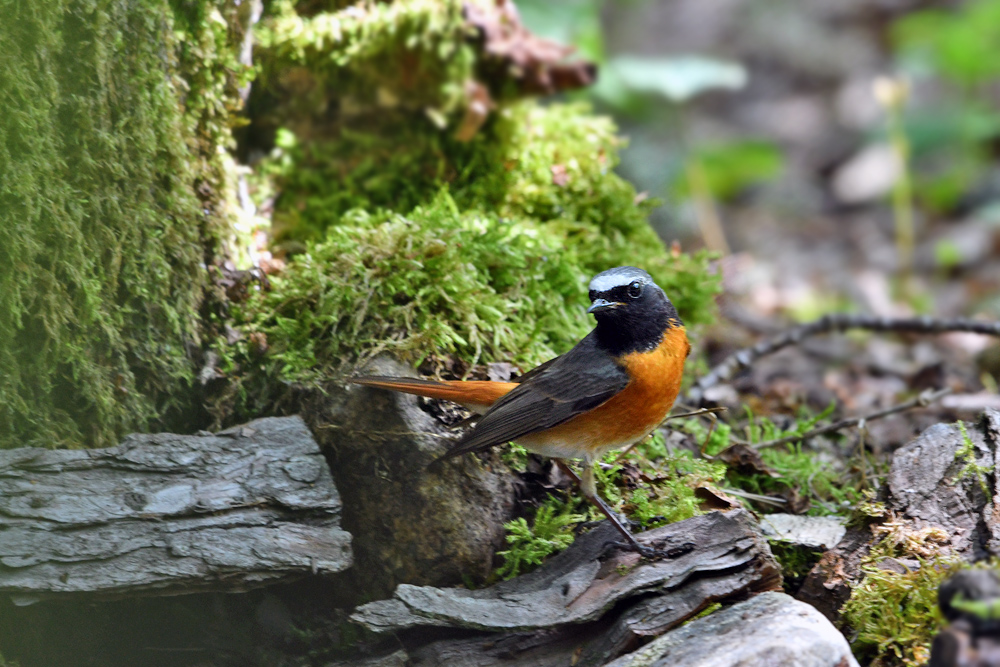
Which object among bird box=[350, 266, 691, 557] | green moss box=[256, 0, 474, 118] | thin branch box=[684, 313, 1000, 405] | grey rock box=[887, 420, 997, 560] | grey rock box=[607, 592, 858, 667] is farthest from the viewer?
thin branch box=[684, 313, 1000, 405]

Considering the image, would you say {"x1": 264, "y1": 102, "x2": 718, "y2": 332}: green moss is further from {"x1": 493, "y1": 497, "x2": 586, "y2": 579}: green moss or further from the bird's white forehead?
{"x1": 493, "y1": 497, "x2": 586, "y2": 579}: green moss

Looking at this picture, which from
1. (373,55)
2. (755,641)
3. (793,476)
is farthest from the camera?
(373,55)

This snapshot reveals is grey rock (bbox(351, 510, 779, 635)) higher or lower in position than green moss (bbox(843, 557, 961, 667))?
higher

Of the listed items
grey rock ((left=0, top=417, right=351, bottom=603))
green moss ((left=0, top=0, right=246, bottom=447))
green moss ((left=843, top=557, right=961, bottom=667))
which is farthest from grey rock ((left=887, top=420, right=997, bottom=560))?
green moss ((left=0, top=0, right=246, bottom=447))

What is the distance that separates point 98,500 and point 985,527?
3420 millimetres

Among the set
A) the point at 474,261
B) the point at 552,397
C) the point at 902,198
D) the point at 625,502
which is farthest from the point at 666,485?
the point at 902,198

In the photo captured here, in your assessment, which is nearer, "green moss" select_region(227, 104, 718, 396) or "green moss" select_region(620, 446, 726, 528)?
"green moss" select_region(620, 446, 726, 528)

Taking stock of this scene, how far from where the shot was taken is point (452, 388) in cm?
344

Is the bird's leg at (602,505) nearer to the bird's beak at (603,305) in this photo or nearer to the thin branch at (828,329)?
the bird's beak at (603,305)

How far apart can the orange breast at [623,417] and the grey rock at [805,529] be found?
70cm

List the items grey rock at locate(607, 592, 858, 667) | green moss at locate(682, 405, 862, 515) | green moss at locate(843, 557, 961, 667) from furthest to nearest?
green moss at locate(682, 405, 862, 515)
green moss at locate(843, 557, 961, 667)
grey rock at locate(607, 592, 858, 667)

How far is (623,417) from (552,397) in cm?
33

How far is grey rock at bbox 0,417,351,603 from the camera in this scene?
9.39ft

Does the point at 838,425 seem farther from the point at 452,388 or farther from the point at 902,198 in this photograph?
the point at 902,198
